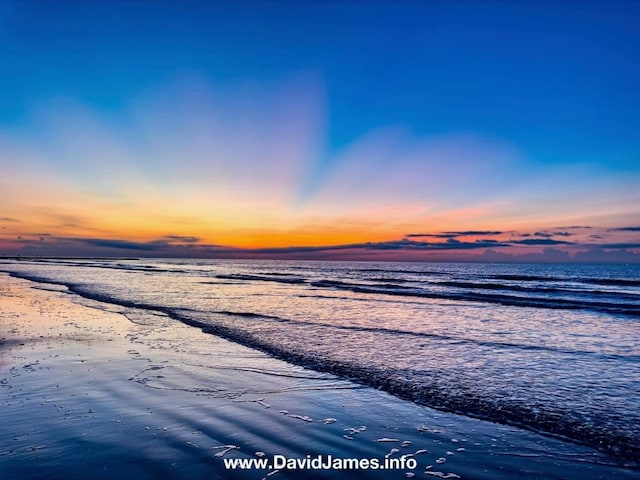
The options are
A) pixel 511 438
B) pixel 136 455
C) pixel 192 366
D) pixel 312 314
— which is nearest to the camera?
pixel 136 455

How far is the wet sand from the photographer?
5.21 meters

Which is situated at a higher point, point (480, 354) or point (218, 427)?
point (218, 427)

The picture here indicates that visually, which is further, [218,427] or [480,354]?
[480,354]

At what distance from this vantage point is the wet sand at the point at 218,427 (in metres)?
5.21

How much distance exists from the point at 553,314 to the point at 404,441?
21302mm

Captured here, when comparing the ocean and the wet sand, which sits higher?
the wet sand

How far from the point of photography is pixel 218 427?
251 inches

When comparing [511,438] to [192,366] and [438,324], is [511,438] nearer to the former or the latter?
[192,366]

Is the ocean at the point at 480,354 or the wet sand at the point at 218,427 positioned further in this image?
the ocean at the point at 480,354

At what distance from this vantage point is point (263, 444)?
5832 millimetres

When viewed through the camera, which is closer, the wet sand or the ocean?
the wet sand

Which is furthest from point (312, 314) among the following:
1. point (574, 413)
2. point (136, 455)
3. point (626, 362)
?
point (136, 455)

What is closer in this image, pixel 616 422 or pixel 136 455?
pixel 136 455

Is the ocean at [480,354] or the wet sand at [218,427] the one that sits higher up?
the wet sand at [218,427]
